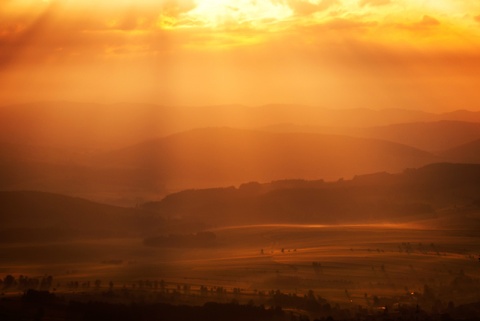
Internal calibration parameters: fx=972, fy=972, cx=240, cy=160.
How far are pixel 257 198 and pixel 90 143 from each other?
10640 cm

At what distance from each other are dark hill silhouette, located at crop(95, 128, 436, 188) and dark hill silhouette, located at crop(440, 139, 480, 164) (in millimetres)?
3111

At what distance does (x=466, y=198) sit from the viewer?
8806cm

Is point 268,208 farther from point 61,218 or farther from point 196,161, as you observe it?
point 196,161

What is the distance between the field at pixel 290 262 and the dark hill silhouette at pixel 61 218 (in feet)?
15.2

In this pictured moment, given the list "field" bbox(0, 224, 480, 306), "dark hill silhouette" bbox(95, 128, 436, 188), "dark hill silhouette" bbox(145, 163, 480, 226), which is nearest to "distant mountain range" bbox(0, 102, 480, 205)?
"dark hill silhouette" bbox(95, 128, 436, 188)

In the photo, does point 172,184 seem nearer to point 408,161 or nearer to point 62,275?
point 408,161

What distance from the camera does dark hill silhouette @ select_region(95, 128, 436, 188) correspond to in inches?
5202

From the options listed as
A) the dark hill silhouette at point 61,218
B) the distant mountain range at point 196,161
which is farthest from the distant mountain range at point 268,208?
the distant mountain range at point 196,161

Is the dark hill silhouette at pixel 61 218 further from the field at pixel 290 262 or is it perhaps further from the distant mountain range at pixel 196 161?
the distant mountain range at pixel 196 161

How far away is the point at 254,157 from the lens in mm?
146375

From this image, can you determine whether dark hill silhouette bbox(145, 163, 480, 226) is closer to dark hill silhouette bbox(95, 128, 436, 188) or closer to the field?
the field

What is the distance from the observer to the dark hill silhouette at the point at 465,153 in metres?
142

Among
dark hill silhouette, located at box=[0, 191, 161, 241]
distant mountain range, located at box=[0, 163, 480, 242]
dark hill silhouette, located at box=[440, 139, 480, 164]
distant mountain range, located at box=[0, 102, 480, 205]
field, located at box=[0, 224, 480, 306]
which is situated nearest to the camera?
field, located at box=[0, 224, 480, 306]

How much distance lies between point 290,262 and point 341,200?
35506 mm
